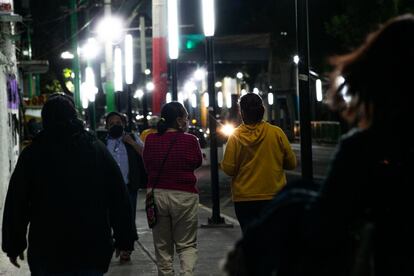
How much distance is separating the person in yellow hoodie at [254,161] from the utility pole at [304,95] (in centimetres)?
155

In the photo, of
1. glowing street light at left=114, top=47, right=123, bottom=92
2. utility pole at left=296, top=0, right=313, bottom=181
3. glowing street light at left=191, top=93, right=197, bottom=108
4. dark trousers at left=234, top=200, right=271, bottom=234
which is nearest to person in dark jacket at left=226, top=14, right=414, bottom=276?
dark trousers at left=234, top=200, right=271, bottom=234

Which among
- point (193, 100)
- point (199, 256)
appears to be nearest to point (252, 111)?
point (199, 256)

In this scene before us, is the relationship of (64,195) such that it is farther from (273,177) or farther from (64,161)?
(273,177)

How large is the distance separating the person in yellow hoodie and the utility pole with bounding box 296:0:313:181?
155cm

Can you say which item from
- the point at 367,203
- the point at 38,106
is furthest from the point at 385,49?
the point at 38,106

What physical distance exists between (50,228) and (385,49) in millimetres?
2882

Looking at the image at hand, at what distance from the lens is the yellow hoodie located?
26.3 feet

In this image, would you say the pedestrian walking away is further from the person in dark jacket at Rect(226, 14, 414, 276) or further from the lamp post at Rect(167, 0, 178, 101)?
the lamp post at Rect(167, 0, 178, 101)

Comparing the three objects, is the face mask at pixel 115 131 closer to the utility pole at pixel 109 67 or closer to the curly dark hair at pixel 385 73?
the curly dark hair at pixel 385 73

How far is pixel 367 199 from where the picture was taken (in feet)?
9.38

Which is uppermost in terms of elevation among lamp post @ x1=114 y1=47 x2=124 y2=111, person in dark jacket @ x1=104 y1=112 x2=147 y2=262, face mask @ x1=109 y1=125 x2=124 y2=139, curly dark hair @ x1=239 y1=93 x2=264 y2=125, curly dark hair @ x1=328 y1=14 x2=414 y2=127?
lamp post @ x1=114 y1=47 x2=124 y2=111

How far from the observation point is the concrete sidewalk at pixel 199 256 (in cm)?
1031

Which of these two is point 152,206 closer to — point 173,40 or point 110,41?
point 173,40

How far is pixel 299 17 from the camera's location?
1001 centimetres
